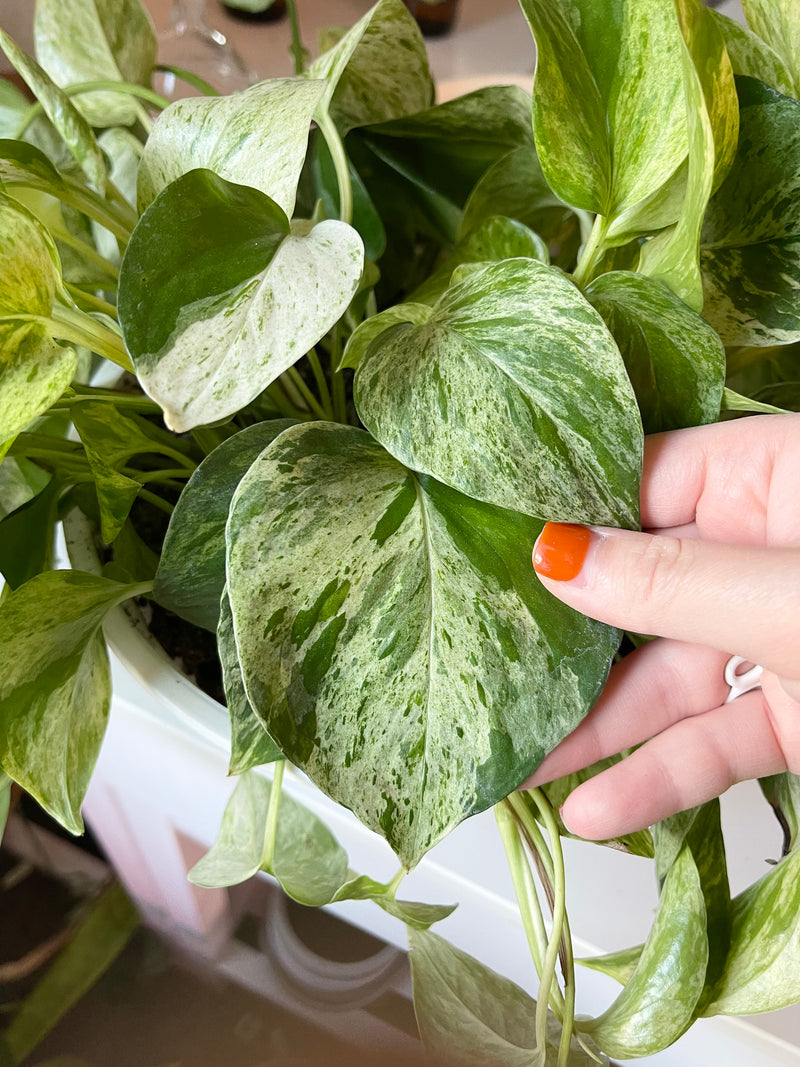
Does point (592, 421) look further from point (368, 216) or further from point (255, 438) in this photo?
point (368, 216)

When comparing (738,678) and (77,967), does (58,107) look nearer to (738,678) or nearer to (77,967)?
(738,678)

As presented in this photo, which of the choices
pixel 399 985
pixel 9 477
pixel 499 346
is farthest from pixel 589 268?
pixel 399 985

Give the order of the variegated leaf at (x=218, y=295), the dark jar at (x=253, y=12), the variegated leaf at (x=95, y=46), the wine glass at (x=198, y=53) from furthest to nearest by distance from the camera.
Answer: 1. the dark jar at (x=253, y=12)
2. the wine glass at (x=198, y=53)
3. the variegated leaf at (x=95, y=46)
4. the variegated leaf at (x=218, y=295)

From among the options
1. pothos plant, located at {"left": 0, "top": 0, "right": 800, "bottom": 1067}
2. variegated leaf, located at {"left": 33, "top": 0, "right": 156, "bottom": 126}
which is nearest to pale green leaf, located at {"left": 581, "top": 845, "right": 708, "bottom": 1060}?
pothos plant, located at {"left": 0, "top": 0, "right": 800, "bottom": 1067}

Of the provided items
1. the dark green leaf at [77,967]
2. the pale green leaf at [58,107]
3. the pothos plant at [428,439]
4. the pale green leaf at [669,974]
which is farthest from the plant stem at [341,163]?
the dark green leaf at [77,967]

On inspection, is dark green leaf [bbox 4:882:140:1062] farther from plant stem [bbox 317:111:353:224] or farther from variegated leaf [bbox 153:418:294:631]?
plant stem [bbox 317:111:353:224]

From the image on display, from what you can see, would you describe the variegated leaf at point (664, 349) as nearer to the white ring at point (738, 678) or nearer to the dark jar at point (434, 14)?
the white ring at point (738, 678)

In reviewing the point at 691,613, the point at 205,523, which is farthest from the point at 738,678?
the point at 205,523
